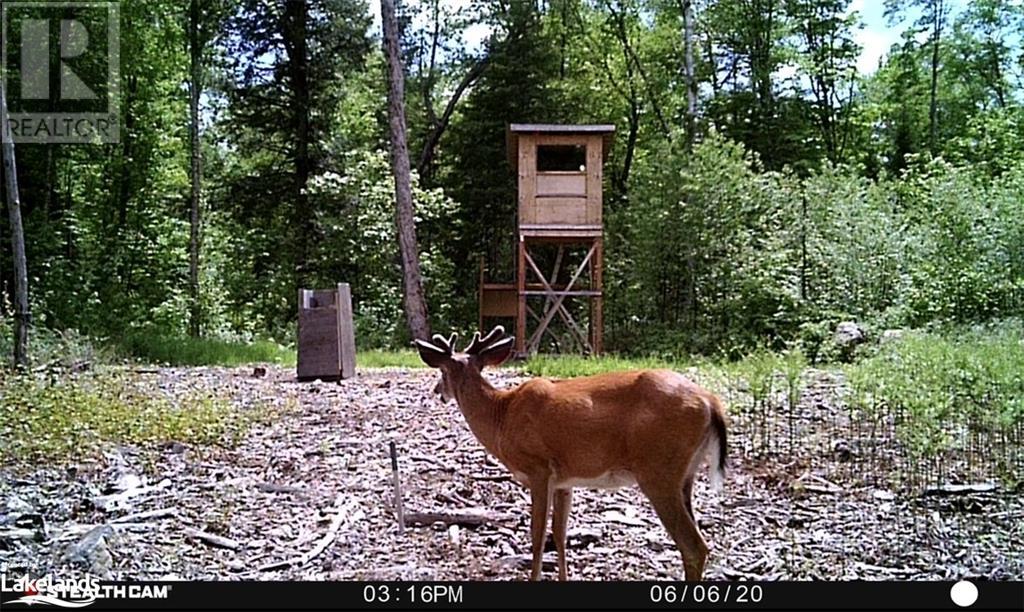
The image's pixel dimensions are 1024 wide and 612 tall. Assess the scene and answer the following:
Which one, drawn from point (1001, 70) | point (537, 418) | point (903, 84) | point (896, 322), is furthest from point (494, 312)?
point (1001, 70)

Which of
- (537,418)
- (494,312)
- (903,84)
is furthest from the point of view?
(903,84)

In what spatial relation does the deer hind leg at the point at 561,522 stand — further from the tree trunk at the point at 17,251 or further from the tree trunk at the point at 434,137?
the tree trunk at the point at 17,251

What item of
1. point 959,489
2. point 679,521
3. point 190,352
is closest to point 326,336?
point 190,352

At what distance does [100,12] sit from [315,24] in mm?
700

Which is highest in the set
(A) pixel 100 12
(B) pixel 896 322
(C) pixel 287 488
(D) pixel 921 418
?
(A) pixel 100 12

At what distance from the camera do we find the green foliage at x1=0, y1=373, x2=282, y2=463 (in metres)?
2.29

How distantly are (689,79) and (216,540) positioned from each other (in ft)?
7.11

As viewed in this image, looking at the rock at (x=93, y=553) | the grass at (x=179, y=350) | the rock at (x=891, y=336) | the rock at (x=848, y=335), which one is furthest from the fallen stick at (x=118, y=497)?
the rock at (x=891, y=336)

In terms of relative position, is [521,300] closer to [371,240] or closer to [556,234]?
→ [556,234]

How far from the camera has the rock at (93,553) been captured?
5.78ft

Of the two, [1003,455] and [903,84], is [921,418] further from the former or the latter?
[903,84]

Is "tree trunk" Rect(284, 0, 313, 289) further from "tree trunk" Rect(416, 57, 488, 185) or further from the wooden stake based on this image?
the wooden stake

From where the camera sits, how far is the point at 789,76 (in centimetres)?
303
